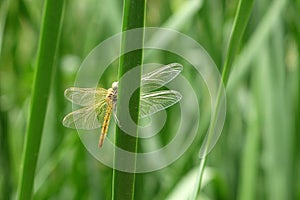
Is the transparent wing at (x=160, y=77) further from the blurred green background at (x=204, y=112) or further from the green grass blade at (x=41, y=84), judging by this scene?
the blurred green background at (x=204, y=112)

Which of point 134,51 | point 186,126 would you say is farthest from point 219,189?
point 134,51

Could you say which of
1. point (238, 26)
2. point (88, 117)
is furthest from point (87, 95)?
point (238, 26)

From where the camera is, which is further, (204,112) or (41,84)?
(204,112)

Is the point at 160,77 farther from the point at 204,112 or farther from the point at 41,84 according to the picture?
the point at 204,112

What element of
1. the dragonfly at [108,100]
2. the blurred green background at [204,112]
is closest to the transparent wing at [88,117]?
the dragonfly at [108,100]

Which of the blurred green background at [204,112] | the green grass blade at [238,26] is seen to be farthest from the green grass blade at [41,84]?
the blurred green background at [204,112]

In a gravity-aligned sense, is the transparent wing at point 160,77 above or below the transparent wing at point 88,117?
above

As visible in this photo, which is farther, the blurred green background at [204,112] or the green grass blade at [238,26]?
the blurred green background at [204,112]

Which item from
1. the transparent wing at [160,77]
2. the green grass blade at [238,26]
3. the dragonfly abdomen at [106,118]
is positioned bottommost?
the dragonfly abdomen at [106,118]
